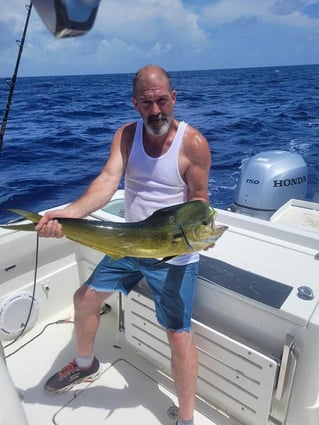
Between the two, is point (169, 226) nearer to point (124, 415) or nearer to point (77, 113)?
point (124, 415)

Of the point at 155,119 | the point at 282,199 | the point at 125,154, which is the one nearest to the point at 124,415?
the point at 125,154

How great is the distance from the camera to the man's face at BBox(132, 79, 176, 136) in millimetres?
1901

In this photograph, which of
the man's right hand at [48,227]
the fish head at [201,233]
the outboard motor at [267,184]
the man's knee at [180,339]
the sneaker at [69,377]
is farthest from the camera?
the outboard motor at [267,184]

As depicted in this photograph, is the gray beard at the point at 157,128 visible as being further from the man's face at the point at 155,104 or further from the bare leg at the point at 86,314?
the bare leg at the point at 86,314

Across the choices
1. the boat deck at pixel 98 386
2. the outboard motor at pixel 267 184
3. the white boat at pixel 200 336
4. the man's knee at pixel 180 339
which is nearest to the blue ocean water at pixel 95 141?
the outboard motor at pixel 267 184

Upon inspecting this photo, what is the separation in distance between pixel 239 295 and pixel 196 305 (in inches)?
14.2

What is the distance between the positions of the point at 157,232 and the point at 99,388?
4.63 feet

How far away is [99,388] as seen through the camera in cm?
236

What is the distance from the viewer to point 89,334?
7.45 ft

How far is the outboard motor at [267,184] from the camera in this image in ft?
15.2

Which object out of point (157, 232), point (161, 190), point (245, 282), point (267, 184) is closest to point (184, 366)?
point (245, 282)

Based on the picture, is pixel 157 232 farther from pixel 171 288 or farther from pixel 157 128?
pixel 157 128

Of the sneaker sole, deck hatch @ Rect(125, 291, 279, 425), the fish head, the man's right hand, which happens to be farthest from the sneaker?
the fish head

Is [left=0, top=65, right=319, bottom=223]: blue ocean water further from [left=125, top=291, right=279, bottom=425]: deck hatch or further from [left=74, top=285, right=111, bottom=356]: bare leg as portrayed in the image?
[left=125, top=291, right=279, bottom=425]: deck hatch
